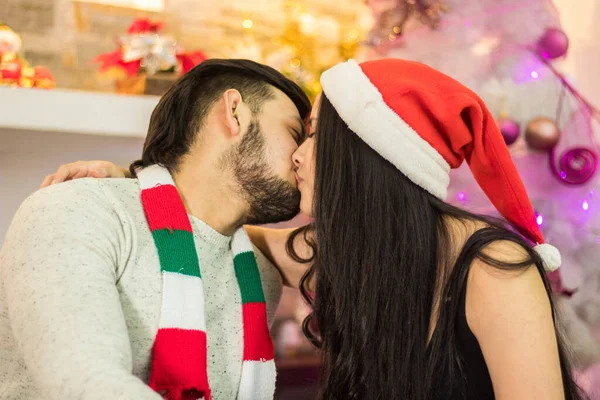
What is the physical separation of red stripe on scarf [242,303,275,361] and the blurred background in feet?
2.62

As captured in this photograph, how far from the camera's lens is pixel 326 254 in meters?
1.41

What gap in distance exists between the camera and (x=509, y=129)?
2.12 m

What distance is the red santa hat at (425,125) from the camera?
4.21ft

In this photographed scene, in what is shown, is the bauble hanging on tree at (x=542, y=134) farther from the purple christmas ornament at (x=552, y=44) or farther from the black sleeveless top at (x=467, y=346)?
the black sleeveless top at (x=467, y=346)

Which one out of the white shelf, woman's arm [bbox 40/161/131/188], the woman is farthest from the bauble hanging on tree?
woman's arm [bbox 40/161/131/188]

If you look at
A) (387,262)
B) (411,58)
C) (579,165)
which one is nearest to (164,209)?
(387,262)

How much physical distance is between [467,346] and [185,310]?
0.56 metres

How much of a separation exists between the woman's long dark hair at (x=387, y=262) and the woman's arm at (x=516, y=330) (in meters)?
0.07

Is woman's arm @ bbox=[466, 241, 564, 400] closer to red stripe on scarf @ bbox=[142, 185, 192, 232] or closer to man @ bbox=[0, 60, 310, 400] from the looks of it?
man @ bbox=[0, 60, 310, 400]

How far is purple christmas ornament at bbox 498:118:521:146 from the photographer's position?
212 cm

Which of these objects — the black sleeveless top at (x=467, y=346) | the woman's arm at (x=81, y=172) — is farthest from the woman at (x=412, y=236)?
the woman's arm at (x=81, y=172)

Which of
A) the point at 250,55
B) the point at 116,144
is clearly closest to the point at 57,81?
the point at 116,144

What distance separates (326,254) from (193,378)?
38cm

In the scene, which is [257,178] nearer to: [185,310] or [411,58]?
[185,310]
